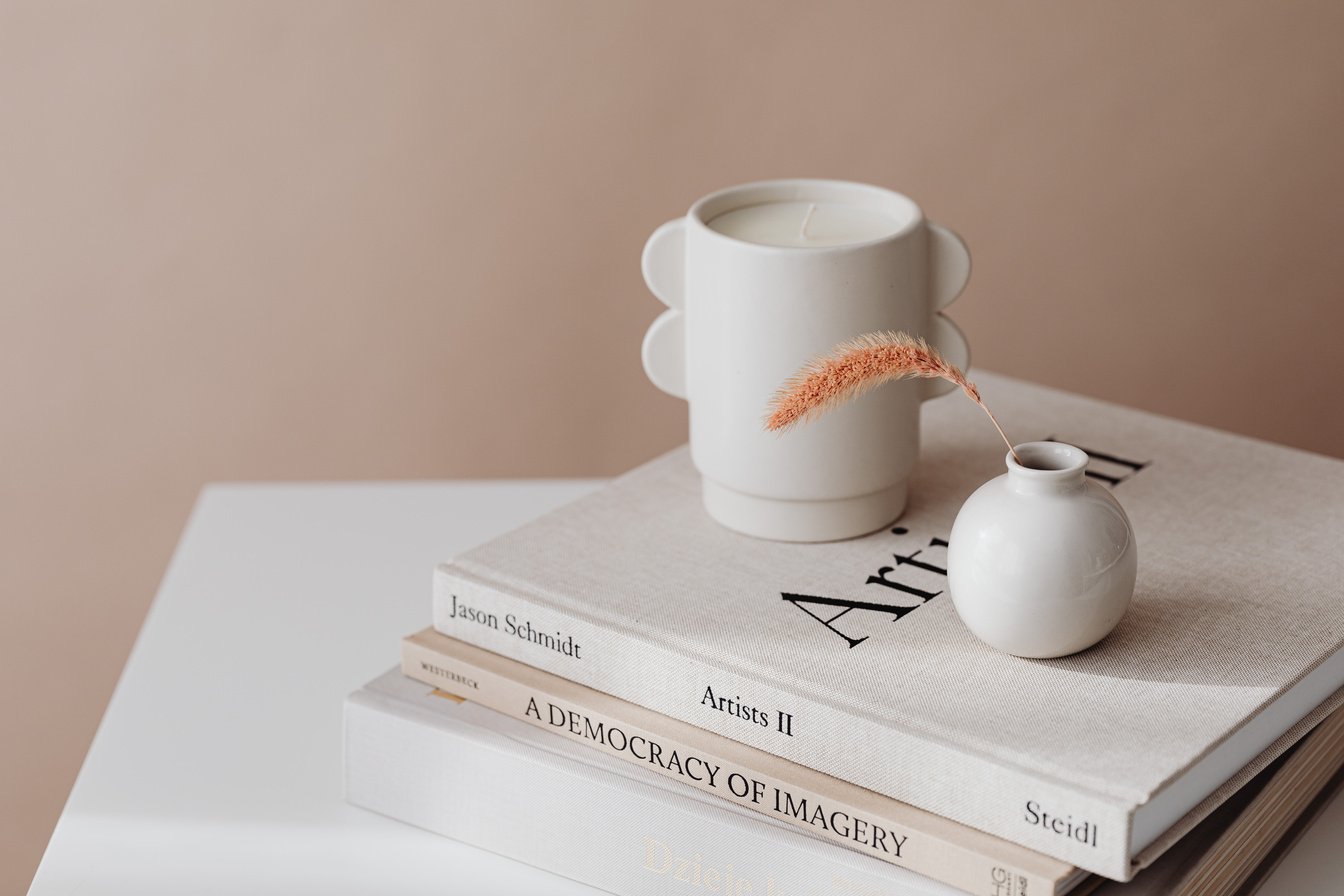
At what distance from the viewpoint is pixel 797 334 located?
0.70 meters

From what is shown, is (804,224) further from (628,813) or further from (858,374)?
(628,813)

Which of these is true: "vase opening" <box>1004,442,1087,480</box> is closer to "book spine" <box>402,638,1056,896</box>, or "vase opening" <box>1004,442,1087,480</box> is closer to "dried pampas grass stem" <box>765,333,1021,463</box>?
"dried pampas grass stem" <box>765,333,1021,463</box>

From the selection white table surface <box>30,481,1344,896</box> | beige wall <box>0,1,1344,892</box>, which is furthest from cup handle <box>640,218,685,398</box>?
beige wall <box>0,1,1344,892</box>

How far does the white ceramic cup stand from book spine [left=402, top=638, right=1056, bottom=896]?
136 mm

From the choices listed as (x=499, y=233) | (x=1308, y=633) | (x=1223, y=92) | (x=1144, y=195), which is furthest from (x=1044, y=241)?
(x=1308, y=633)

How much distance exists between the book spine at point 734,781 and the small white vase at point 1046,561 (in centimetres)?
9

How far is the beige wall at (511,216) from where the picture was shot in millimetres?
1378

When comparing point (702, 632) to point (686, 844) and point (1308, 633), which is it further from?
point (1308, 633)

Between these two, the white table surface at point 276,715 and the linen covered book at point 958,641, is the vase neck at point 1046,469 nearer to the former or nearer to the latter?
the linen covered book at point 958,641

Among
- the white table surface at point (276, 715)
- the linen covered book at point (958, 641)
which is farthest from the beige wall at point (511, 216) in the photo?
the linen covered book at point (958, 641)

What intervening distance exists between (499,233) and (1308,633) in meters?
0.99

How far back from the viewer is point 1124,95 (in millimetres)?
1371

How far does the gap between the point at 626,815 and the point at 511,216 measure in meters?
0.92

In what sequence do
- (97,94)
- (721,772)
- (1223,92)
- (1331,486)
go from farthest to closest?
(97,94)
(1223,92)
(1331,486)
(721,772)
